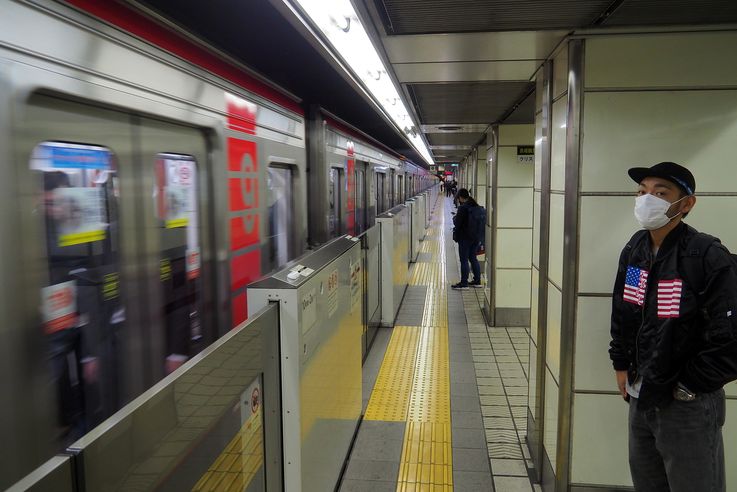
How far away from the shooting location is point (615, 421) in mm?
2738

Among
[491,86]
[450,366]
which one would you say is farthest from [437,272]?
[491,86]

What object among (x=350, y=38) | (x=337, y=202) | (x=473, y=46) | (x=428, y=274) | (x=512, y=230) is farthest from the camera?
(x=428, y=274)

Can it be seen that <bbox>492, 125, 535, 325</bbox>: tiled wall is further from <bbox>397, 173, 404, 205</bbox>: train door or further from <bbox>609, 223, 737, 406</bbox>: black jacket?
<bbox>397, 173, 404, 205</bbox>: train door

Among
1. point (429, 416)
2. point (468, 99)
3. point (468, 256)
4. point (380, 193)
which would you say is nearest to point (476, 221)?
point (468, 256)

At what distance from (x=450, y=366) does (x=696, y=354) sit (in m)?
3.21

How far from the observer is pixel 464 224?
26.7ft

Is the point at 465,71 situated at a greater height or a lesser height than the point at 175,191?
greater

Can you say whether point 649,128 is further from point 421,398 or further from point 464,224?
point 464,224

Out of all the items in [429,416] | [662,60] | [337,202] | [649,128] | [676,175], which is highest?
[662,60]

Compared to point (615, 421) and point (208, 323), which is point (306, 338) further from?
point (615, 421)

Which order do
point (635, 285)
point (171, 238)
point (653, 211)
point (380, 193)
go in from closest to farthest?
point (653, 211), point (635, 285), point (171, 238), point (380, 193)

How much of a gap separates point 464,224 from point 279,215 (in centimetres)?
450

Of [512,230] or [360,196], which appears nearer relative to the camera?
[512,230]

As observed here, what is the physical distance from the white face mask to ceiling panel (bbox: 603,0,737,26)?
75 centimetres
